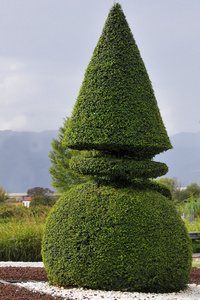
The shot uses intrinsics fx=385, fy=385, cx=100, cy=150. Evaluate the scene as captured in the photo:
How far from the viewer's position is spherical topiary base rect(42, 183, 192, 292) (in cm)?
639

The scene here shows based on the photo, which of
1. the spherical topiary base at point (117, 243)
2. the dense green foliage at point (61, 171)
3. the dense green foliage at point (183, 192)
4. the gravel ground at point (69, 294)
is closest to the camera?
the gravel ground at point (69, 294)

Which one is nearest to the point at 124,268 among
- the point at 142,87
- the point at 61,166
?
the point at 142,87

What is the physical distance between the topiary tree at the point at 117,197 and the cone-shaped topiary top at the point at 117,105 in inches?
0.7

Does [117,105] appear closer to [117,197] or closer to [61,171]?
[117,197]

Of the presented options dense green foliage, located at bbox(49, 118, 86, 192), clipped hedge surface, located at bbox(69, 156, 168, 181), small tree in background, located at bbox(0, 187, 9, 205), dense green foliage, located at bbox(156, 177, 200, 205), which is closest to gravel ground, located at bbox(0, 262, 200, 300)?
clipped hedge surface, located at bbox(69, 156, 168, 181)

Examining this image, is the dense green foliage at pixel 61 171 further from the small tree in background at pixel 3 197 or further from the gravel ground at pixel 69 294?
the gravel ground at pixel 69 294

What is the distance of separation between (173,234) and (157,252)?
1.60 feet

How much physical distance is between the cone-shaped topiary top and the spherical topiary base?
0.87 meters

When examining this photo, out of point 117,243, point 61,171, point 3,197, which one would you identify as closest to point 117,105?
point 117,243

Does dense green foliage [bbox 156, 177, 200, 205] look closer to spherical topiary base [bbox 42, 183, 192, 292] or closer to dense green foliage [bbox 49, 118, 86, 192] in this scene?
dense green foliage [bbox 49, 118, 86, 192]

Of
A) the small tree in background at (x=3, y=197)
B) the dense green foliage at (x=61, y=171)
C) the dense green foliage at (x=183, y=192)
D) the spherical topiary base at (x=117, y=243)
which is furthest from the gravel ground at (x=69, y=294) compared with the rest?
the dense green foliage at (x=183, y=192)

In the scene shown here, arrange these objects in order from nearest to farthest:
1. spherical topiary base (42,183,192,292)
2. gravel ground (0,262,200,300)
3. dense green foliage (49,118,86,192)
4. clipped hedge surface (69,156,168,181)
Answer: gravel ground (0,262,200,300) < spherical topiary base (42,183,192,292) < clipped hedge surface (69,156,168,181) < dense green foliage (49,118,86,192)

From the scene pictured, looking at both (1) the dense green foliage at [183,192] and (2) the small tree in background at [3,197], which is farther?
(1) the dense green foliage at [183,192]

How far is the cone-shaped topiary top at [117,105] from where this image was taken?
692cm
